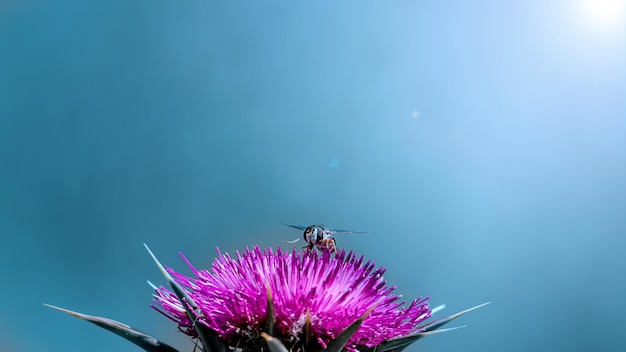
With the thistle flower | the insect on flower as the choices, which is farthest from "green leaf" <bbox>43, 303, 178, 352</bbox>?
the insect on flower

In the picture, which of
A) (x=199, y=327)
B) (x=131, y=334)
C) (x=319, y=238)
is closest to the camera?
(x=199, y=327)

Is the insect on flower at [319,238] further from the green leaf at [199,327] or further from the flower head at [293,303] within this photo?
the green leaf at [199,327]

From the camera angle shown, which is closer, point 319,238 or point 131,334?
point 131,334

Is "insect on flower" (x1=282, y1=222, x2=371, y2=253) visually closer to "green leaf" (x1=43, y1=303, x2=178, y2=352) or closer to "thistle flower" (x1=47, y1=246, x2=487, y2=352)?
"thistle flower" (x1=47, y1=246, x2=487, y2=352)

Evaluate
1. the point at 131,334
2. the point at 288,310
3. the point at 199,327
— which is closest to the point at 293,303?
the point at 288,310

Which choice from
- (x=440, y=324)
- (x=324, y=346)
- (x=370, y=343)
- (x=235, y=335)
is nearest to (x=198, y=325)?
(x=235, y=335)

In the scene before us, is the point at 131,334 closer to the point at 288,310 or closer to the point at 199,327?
the point at 199,327

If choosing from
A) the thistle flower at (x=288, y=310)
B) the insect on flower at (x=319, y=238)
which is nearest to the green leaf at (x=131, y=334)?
the thistle flower at (x=288, y=310)

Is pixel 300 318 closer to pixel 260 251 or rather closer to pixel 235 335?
pixel 235 335
